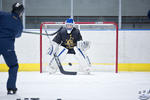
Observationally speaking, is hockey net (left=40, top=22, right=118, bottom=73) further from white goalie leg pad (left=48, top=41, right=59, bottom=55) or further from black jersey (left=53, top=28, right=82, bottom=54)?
black jersey (left=53, top=28, right=82, bottom=54)

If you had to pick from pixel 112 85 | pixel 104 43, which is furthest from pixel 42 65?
pixel 112 85

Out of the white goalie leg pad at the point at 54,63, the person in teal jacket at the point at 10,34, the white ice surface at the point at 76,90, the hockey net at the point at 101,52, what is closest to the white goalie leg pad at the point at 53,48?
the white goalie leg pad at the point at 54,63

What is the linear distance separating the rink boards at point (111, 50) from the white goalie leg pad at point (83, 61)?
238 mm

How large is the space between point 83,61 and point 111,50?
585mm

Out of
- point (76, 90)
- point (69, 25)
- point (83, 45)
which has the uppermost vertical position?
point (69, 25)

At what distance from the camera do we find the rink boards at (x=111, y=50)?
16.0 ft

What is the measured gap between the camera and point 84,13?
8.09 meters

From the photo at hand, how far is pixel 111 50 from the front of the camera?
192 inches

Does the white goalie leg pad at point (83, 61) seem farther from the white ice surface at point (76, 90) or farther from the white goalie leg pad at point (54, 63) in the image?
the white ice surface at point (76, 90)

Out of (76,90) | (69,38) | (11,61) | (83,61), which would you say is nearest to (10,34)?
(11,61)

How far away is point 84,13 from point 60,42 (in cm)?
372

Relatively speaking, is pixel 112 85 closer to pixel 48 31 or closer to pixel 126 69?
pixel 126 69

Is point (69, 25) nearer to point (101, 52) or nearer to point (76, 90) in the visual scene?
point (101, 52)

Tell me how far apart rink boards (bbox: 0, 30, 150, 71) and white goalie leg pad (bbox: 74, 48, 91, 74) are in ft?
0.78
